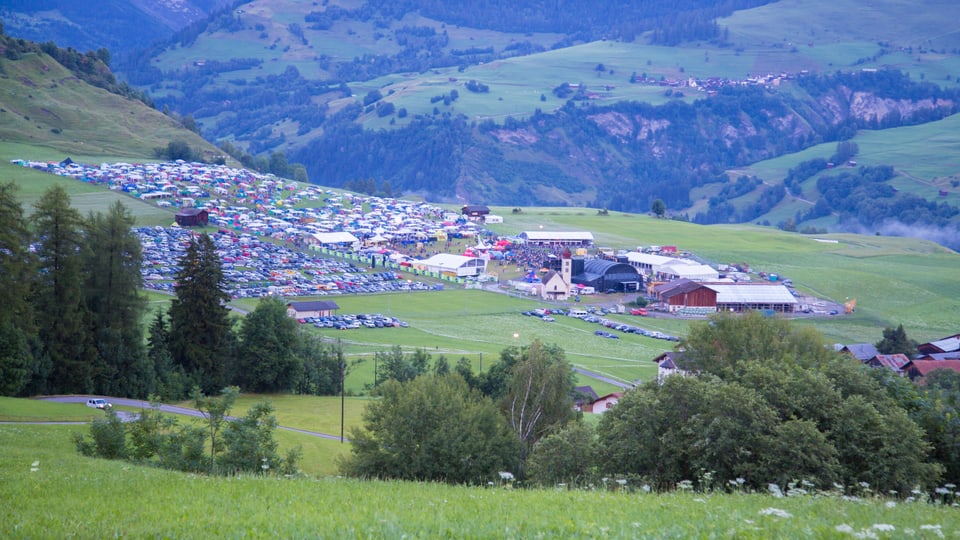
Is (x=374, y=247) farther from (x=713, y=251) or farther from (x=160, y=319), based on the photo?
(x=160, y=319)

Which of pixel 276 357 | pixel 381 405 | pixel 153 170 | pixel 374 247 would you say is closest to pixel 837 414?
pixel 381 405

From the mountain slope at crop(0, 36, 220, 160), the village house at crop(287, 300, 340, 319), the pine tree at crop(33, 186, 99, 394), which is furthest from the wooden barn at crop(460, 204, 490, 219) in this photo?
the pine tree at crop(33, 186, 99, 394)

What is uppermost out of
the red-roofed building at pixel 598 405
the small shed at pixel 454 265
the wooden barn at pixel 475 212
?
the wooden barn at pixel 475 212

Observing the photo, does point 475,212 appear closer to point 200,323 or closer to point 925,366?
point 925,366

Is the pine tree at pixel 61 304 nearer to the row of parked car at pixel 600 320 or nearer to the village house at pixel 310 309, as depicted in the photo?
the village house at pixel 310 309

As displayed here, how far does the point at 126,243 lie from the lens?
1464 inches

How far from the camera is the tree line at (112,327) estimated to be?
105 ft

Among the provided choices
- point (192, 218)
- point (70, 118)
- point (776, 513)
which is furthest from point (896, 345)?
point (70, 118)

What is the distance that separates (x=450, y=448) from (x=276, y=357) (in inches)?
759

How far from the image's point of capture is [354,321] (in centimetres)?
5684

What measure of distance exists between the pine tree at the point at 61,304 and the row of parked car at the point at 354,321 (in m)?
21.4

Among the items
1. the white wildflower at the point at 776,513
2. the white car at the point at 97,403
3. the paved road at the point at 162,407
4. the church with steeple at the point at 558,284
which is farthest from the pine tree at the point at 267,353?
the church with steeple at the point at 558,284

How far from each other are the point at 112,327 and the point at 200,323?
3728mm

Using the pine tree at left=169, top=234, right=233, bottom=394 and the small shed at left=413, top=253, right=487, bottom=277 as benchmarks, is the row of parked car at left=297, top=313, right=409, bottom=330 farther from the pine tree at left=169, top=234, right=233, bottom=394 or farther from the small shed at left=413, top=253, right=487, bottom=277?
the small shed at left=413, top=253, right=487, bottom=277
